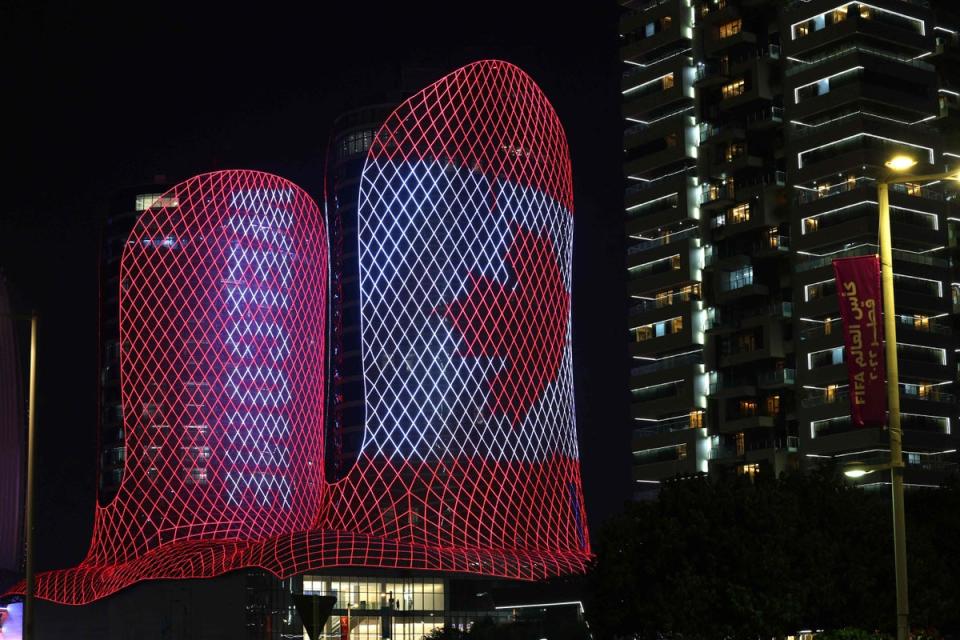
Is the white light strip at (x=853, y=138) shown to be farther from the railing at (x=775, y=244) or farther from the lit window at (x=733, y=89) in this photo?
the lit window at (x=733, y=89)

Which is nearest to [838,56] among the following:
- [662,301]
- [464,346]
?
[662,301]

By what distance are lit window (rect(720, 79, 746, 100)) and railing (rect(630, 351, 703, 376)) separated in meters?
24.0

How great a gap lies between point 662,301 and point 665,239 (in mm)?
5942

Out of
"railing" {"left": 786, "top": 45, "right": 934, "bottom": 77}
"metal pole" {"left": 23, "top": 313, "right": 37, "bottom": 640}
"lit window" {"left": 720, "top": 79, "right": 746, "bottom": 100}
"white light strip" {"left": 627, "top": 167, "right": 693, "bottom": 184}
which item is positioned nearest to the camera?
"metal pole" {"left": 23, "top": 313, "right": 37, "bottom": 640}

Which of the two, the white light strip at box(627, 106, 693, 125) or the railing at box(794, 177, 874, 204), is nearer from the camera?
the railing at box(794, 177, 874, 204)

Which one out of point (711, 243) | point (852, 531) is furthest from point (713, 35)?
point (852, 531)

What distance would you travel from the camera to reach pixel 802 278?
145 m

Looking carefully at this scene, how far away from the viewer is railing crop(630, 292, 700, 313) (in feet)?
518

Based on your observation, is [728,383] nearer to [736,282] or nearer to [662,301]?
[736,282]

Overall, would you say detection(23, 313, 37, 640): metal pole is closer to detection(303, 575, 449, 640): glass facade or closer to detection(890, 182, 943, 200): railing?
detection(303, 575, 449, 640): glass facade

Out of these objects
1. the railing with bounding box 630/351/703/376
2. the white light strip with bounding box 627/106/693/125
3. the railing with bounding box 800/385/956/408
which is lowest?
the railing with bounding box 800/385/956/408

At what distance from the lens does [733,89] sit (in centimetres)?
15700

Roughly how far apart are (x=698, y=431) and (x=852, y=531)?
76996mm

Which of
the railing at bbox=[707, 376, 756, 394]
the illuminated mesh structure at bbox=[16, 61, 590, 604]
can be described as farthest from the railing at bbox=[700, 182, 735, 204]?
the railing at bbox=[707, 376, 756, 394]
